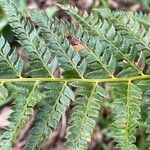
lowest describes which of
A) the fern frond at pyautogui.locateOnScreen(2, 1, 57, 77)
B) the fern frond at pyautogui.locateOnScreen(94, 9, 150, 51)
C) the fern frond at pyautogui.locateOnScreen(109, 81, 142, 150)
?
the fern frond at pyautogui.locateOnScreen(109, 81, 142, 150)

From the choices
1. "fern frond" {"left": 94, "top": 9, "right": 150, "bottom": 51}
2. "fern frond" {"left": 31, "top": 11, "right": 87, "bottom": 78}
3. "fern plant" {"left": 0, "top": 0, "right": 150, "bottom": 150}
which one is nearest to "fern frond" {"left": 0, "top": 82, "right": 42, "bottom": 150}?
"fern plant" {"left": 0, "top": 0, "right": 150, "bottom": 150}

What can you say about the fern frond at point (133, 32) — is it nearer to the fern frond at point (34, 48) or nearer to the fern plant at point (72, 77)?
the fern plant at point (72, 77)

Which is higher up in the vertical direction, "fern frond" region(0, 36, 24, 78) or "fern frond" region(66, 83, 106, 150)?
"fern frond" region(0, 36, 24, 78)

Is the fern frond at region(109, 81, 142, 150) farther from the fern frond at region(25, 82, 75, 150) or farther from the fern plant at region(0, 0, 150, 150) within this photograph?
the fern frond at region(25, 82, 75, 150)

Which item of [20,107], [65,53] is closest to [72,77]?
[65,53]

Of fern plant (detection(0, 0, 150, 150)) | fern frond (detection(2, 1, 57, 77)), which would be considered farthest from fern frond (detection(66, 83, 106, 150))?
fern frond (detection(2, 1, 57, 77))

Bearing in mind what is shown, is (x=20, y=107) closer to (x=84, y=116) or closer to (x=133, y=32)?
(x=84, y=116)

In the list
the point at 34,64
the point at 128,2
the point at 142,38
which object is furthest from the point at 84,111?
the point at 128,2

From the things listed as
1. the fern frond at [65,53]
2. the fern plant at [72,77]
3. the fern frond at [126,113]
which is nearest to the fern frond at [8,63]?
the fern plant at [72,77]

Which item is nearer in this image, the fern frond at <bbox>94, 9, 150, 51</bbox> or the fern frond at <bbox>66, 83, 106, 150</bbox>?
the fern frond at <bbox>66, 83, 106, 150</bbox>
